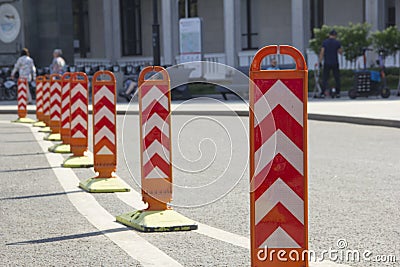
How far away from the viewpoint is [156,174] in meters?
7.17

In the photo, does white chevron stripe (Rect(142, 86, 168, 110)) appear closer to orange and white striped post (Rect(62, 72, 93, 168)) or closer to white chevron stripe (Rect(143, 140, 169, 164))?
white chevron stripe (Rect(143, 140, 169, 164))

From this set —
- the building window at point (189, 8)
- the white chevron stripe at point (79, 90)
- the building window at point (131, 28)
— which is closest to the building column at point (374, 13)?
the building window at point (189, 8)

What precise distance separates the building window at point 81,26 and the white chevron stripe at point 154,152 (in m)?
35.2

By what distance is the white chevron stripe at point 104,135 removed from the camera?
9.80 metres

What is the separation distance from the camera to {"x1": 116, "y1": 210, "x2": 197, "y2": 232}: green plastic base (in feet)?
22.6

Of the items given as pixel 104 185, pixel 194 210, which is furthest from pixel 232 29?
pixel 194 210

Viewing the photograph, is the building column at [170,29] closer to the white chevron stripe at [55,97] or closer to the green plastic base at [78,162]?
the white chevron stripe at [55,97]

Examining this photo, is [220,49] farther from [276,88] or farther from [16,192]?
[276,88]

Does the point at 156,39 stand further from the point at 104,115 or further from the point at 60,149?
the point at 104,115

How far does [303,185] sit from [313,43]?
23885 mm

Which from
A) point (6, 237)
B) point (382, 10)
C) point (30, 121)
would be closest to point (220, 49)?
point (382, 10)

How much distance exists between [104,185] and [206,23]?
29.0 metres

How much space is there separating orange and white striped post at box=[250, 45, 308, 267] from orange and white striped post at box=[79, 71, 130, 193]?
456 centimetres

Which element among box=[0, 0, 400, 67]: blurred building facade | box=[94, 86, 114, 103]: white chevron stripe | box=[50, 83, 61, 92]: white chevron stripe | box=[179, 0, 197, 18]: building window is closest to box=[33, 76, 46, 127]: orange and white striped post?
box=[50, 83, 61, 92]: white chevron stripe
